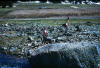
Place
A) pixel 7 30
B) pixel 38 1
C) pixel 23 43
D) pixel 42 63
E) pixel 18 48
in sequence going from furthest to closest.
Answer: pixel 38 1 → pixel 7 30 → pixel 23 43 → pixel 18 48 → pixel 42 63

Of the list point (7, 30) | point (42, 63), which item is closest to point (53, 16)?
point (7, 30)

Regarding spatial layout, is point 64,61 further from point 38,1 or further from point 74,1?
point 38,1

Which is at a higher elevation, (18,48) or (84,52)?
(84,52)

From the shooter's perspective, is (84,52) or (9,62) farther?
(9,62)

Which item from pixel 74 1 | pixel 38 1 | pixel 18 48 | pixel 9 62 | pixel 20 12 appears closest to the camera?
pixel 9 62

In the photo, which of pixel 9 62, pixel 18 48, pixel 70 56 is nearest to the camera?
pixel 70 56

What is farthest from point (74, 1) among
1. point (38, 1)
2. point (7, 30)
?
point (7, 30)

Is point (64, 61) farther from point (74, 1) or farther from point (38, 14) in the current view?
point (74, 1)

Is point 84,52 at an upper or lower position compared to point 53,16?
upper

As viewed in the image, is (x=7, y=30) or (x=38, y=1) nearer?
(x=7, y=30)
